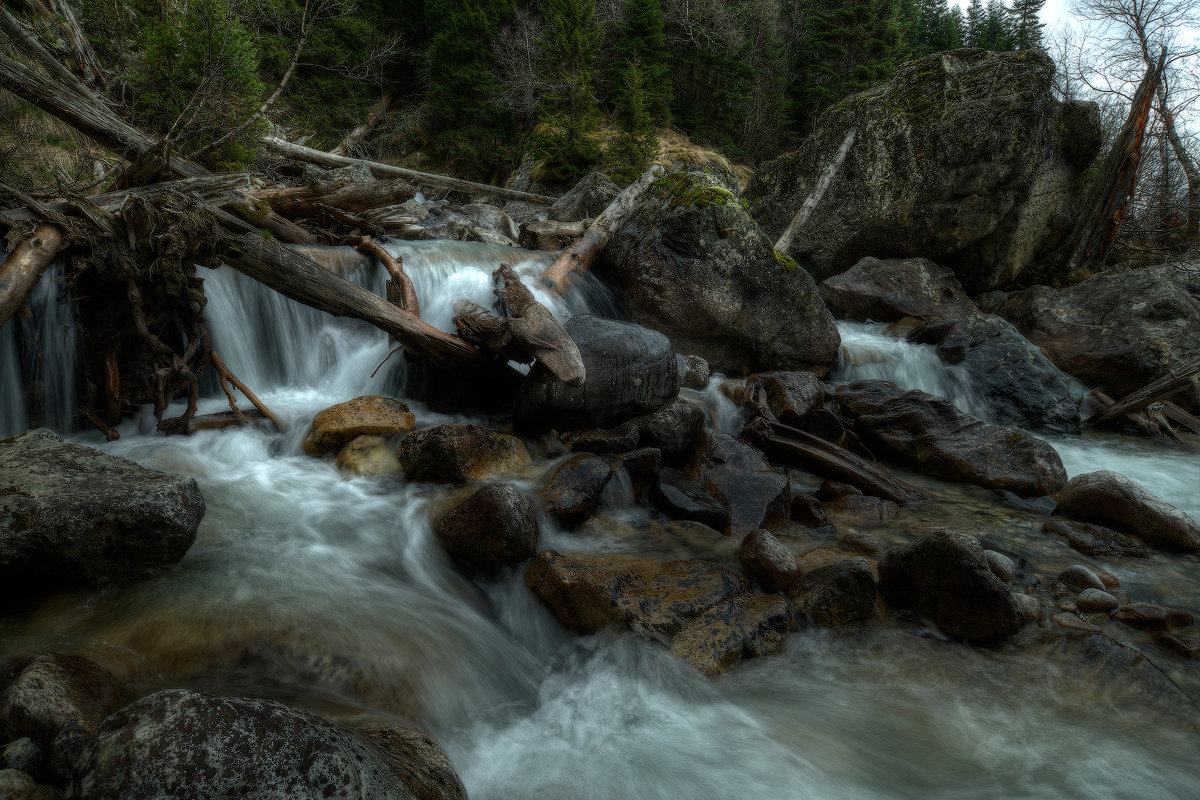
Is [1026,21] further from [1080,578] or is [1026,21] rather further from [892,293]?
[1080,578]

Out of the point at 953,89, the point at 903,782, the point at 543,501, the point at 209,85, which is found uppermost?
the point at 953,89

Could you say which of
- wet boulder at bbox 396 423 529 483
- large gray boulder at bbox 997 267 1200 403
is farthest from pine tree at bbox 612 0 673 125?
wet boulder at bbox 396 423 529 483

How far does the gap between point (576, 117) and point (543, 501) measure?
1943 centimetres

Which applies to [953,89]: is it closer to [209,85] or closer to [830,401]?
[830,401]

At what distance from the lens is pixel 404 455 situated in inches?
161

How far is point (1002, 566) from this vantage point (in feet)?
11.0

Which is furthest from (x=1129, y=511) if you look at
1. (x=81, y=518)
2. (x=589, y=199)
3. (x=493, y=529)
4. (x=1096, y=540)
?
(x=589, y=199)

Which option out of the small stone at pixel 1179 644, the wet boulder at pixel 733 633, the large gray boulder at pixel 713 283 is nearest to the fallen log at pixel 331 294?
the large gray boulder at pixel 713 283

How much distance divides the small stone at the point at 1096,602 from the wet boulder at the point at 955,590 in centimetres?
54

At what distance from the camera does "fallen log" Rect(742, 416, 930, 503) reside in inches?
181

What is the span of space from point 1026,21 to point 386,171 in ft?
116

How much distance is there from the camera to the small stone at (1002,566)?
3334 millimetres

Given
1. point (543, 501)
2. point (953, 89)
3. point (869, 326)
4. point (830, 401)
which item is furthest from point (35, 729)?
point (953, 89)

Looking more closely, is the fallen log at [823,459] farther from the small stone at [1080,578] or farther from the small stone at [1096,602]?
the small stone at [1096,602]
